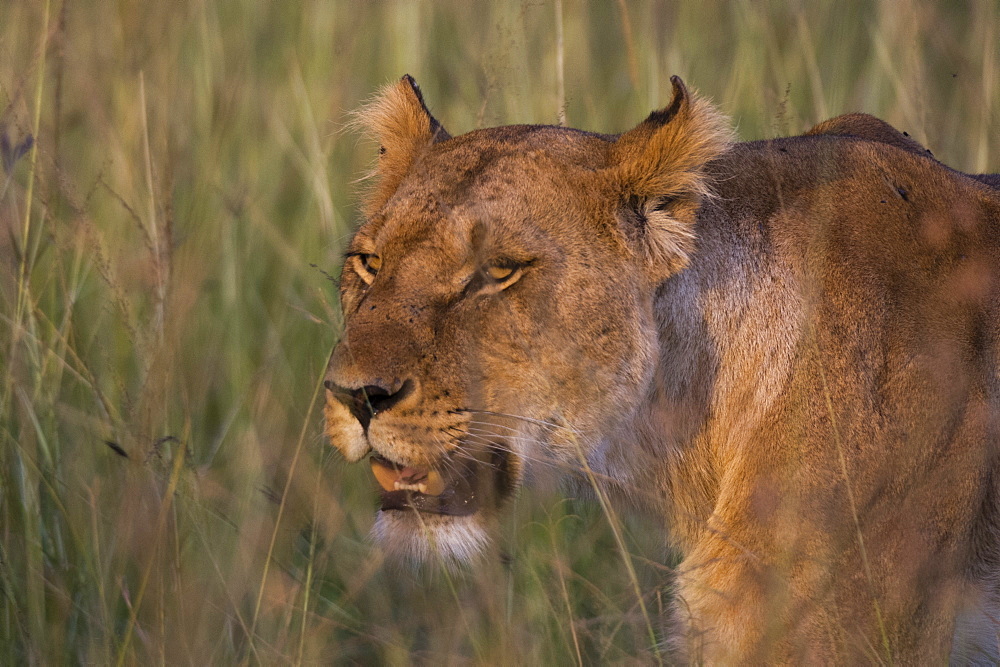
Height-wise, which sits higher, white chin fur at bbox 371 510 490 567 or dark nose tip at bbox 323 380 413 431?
dark nose tip at bbox 323 380 413 431

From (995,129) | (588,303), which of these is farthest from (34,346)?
(995,129)

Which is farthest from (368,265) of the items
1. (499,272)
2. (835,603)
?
(835,603)

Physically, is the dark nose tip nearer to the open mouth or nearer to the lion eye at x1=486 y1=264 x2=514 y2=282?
the open mouth

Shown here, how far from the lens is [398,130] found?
3.22 metres

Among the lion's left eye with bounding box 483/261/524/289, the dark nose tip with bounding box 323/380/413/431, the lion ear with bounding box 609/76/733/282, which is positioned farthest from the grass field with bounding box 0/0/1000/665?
the lion ear with bounding box 609/76/733/282

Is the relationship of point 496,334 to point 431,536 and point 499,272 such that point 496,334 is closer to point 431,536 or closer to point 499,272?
point 499,272

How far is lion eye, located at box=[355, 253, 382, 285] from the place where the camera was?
2.75 meters

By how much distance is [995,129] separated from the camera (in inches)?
206

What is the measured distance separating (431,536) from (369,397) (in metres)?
0.37

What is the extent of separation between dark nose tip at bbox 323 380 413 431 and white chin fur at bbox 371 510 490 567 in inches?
10.8

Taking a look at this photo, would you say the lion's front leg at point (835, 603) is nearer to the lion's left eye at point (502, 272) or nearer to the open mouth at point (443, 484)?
the open mouth at point (443, 484)

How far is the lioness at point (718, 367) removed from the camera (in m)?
2.41

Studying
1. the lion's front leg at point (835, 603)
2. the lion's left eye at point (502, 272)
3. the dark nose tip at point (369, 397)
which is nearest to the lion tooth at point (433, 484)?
the dark nose tip at point (369, 397)

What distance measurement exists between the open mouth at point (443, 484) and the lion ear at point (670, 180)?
1.95 ft
